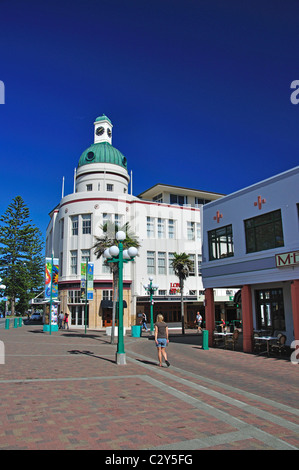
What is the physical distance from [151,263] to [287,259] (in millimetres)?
27683

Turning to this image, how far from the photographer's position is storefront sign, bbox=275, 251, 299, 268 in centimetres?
1468

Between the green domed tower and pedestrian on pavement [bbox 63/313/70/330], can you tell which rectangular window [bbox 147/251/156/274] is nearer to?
the green domed tower

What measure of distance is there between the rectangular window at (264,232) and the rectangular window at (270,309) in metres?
2.83

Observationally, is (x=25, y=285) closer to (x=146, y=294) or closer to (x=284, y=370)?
(x=146, y=294)

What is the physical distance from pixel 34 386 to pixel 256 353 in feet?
36.7

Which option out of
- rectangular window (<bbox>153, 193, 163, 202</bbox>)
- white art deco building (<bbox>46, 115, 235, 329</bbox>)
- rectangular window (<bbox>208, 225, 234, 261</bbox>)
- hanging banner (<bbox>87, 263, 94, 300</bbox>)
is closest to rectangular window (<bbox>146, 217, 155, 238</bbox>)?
white art deco building (<bbox>46, 115, 235, 329</bbox>)

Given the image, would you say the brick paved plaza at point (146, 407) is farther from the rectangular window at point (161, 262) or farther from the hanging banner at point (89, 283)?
the rectangular window at point (161, 262)

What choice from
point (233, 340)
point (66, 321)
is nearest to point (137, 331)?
point (233, 340)

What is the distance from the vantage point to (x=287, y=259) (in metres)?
15.0

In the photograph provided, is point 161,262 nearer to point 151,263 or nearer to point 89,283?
point 151,263

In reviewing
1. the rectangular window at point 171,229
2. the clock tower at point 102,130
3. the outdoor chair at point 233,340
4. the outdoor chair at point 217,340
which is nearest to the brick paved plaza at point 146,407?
the outdoor chair at point 233,340

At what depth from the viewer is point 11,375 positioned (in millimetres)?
10031

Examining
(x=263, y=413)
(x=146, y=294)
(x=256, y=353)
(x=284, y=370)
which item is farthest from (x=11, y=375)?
(x=146, y=294)

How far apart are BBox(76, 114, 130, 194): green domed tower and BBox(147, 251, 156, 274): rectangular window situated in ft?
27.0
